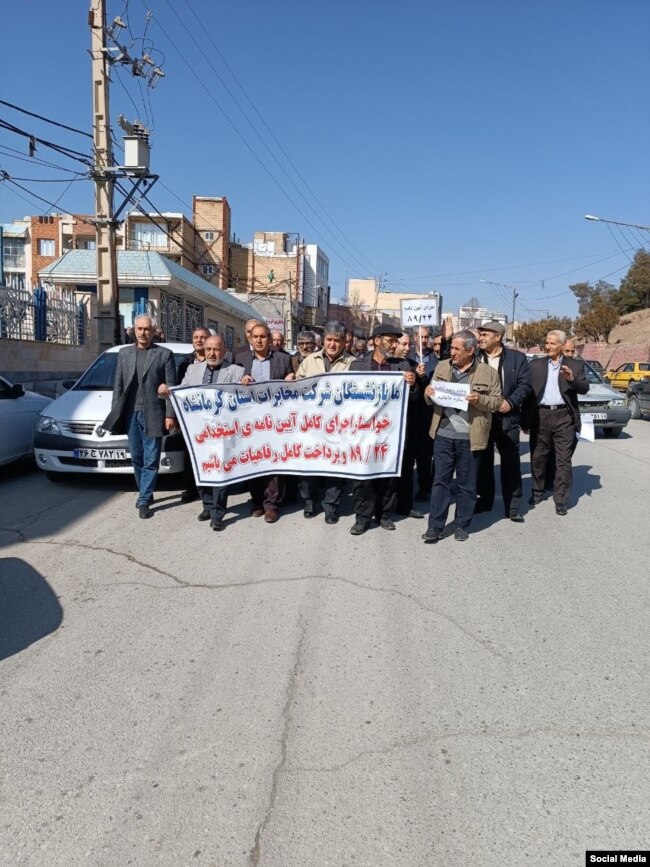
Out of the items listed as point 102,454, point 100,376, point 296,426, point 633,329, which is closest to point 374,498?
point 296,426

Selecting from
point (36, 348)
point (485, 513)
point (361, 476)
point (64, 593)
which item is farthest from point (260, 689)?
point (36, 348)

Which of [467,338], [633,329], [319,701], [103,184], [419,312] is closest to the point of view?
[319,701]

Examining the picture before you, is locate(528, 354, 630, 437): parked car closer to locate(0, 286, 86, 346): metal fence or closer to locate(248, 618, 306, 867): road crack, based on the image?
locate(248, 618, 306, 867): road crack

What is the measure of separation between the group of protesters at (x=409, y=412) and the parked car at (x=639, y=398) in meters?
12.6

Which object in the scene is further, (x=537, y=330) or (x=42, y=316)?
(x=537, y=330)

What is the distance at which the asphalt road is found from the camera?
2256mm

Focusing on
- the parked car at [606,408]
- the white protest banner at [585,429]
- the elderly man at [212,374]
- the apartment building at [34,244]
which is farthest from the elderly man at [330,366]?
the apartment building at [34,244]

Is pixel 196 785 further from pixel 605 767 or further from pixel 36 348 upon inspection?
pixel 36 348

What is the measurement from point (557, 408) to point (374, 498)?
8.22 feet

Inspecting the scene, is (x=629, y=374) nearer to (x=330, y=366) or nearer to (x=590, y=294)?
(x=330, y=366)

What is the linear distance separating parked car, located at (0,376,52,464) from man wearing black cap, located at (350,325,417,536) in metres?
4.85

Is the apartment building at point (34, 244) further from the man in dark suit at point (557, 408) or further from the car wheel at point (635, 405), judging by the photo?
the man in dark suit at point (557, 408)

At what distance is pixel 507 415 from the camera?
623 cm

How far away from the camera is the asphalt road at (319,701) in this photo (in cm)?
226
